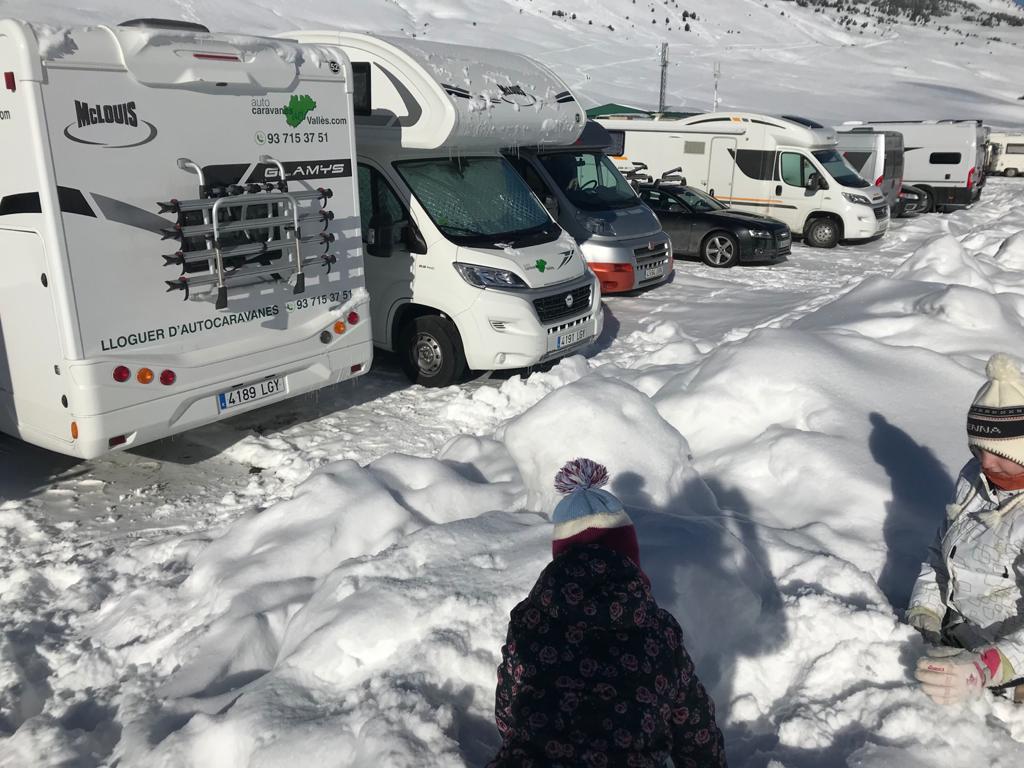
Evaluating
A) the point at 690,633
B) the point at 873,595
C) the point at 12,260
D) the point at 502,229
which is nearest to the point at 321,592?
the point at 690,633

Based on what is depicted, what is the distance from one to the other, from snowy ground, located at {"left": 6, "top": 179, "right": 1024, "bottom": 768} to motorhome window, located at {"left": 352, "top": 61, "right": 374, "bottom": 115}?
2635 mm

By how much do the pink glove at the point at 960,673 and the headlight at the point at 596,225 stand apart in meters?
9.16

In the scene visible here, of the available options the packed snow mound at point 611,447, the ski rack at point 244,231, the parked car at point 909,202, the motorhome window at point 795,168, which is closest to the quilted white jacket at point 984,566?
the packed snow mound at point 611,447

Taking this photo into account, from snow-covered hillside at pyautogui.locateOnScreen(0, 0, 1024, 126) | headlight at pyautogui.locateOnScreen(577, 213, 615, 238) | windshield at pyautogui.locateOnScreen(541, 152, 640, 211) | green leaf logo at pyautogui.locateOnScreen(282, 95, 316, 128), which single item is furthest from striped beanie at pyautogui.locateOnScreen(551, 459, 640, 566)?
snow-covered hillside at pyautogui.locateOnScreen(0, 0, 1024, 126)

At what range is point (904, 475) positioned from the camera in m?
4.93

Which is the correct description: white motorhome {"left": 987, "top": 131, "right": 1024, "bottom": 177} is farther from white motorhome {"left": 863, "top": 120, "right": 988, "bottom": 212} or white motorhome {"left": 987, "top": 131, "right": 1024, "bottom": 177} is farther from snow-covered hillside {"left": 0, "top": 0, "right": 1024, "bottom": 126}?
snow-covered hillside {"left": 0, "top": 0, "right": 1024, "bottom": 126}

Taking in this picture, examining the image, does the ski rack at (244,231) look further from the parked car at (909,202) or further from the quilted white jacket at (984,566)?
the parked car at (909,202)

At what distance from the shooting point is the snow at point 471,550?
3.07m

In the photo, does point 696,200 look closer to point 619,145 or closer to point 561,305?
point 619,145

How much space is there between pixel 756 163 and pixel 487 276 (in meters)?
11.8

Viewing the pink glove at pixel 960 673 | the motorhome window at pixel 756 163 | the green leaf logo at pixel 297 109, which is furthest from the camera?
the motorhome window at pixel 756 163

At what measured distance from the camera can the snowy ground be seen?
307cm

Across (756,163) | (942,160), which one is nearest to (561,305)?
(756,163)

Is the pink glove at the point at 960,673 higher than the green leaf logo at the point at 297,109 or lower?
lower
